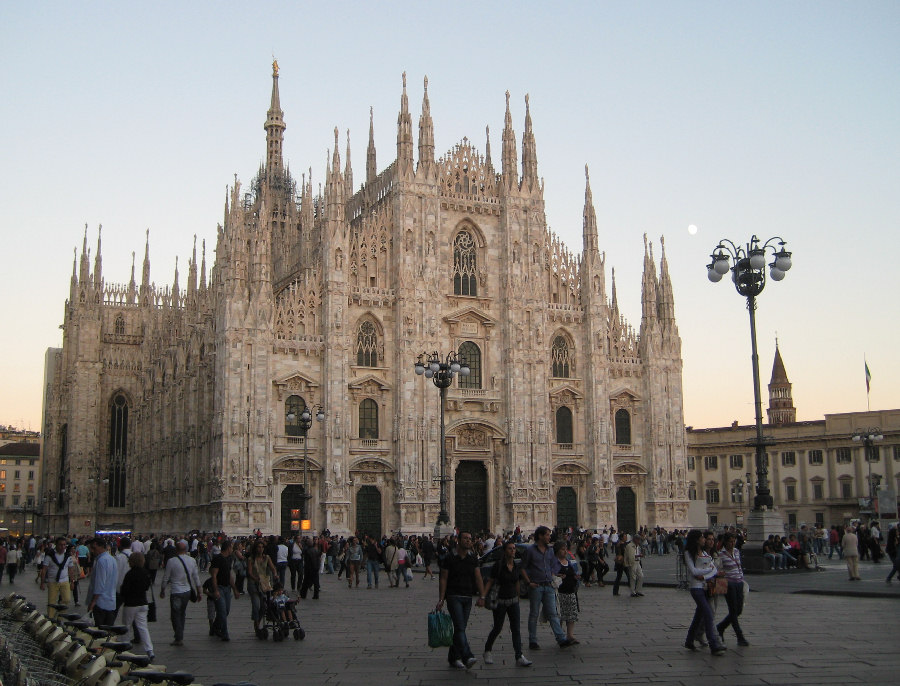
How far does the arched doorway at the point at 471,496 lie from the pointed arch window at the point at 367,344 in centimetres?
674

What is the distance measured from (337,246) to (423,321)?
5.34 m

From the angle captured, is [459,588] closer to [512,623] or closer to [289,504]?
[512,623]

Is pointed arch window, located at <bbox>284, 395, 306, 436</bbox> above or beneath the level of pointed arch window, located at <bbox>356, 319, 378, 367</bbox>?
beneath

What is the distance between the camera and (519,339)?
4931 cm

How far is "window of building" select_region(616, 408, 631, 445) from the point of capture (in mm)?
52000

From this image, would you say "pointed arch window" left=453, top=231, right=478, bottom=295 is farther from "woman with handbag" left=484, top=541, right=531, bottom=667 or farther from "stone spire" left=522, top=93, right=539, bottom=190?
"woman with handbag" left=484, top=541, right=531, bottom=667

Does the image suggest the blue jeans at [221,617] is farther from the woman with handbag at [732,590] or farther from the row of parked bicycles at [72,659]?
the woman with handbag at [732,590]

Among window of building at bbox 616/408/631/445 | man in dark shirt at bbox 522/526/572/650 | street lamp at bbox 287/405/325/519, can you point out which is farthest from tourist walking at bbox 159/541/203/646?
window of building at bbox 616/408/631/445

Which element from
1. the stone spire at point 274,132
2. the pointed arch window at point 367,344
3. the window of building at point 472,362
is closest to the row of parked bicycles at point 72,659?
the pointed arch window at point 367,344

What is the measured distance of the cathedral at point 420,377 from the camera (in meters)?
44.3

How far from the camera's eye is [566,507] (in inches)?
1984

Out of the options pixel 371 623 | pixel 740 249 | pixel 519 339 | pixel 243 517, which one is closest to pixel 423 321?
pixel 519 339

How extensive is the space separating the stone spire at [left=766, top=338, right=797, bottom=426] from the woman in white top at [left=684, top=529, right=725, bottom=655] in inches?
3655

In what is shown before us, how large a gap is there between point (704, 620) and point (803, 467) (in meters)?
69.1
